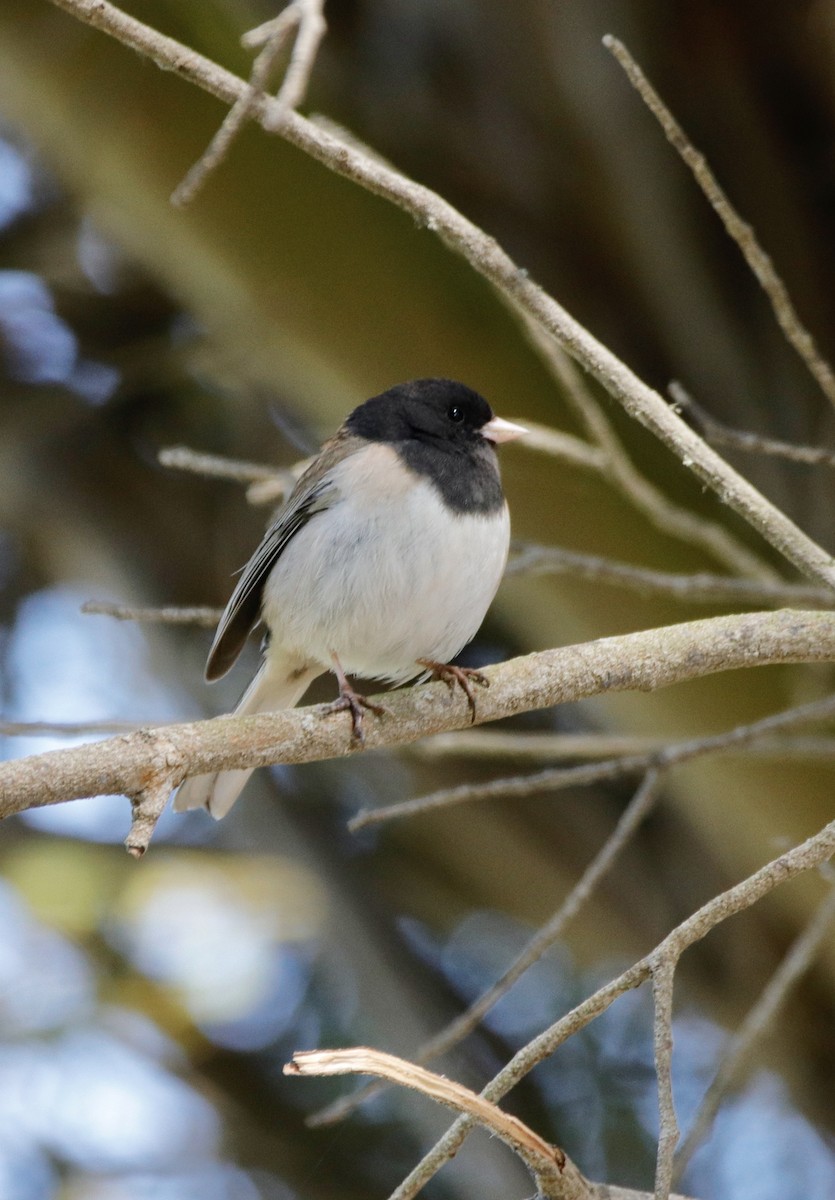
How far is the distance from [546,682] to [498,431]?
33.8 inches

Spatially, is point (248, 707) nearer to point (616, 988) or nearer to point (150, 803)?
point (150, 803)

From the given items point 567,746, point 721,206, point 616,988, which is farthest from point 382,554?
point 616,988

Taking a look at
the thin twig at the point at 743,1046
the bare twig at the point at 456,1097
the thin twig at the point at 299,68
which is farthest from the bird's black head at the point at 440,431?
the bare twig at the point at 456,1097

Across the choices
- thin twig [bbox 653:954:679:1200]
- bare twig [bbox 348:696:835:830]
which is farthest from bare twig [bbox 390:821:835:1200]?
bare twig [bbox 348:696:835:830]

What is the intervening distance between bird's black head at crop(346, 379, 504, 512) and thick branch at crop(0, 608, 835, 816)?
626 mm

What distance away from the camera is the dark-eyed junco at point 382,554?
2010mm

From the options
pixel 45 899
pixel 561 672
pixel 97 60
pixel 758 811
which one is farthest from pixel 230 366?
pixel 561 672

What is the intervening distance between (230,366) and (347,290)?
0.72 m

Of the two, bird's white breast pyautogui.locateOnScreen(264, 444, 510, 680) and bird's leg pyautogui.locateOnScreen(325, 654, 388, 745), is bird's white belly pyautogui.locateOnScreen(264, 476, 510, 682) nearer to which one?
bird's white breast pyautogui.locateOnScreen(264, 444, 510, 680)

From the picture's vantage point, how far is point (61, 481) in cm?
350

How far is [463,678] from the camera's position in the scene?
163cm

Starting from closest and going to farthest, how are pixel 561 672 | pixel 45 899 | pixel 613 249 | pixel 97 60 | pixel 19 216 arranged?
pixel 561 672 → pixel 97 60 → pixel 613 249 → pixel 45 899 → pixel 19 216

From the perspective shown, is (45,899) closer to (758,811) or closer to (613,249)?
(758,811)

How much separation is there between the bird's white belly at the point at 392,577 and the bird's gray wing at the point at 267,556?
5 cm
